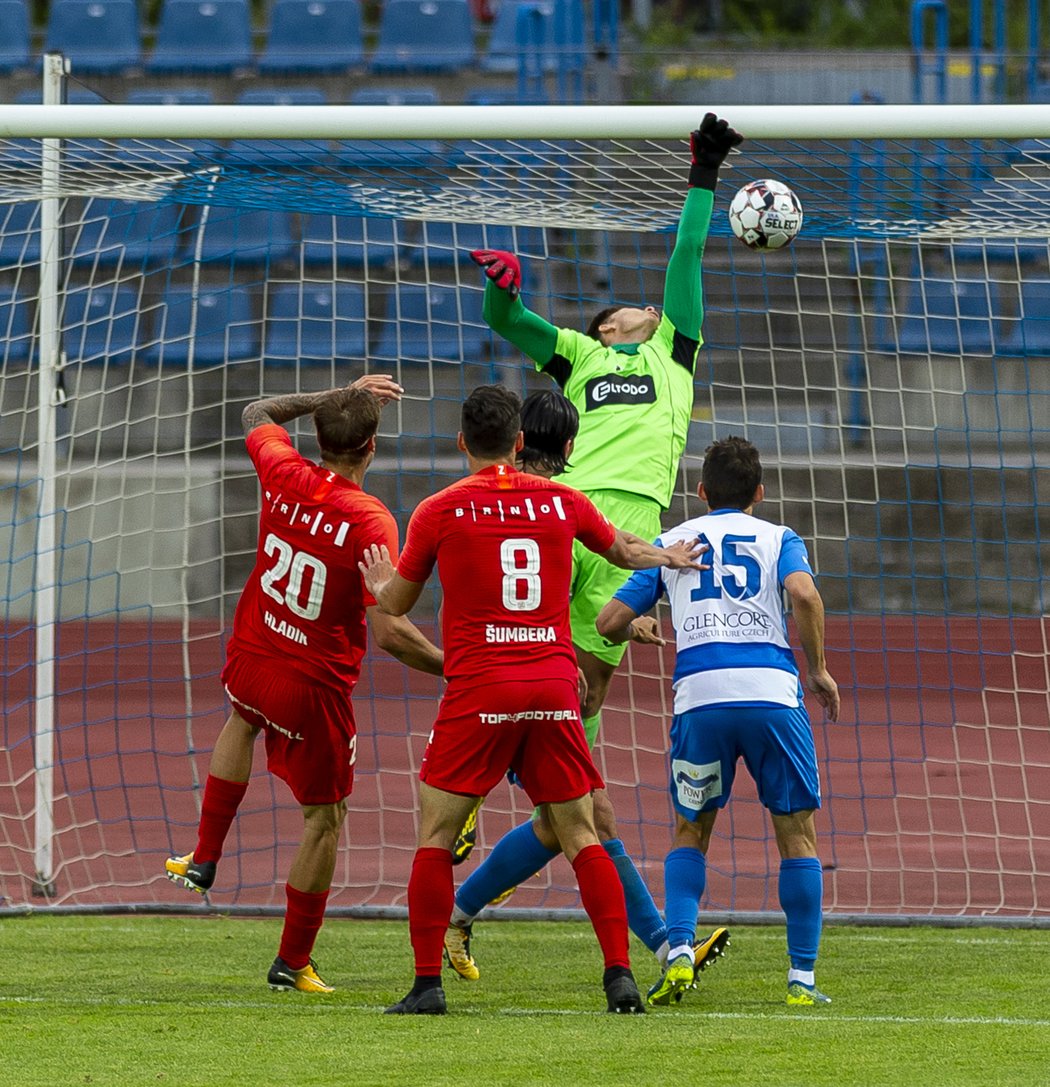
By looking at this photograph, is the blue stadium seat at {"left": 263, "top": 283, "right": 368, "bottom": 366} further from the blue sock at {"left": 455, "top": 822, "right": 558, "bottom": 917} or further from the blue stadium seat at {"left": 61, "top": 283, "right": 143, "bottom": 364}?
the blue sock at {"left": 455, "top": 822, "right": 558, "bottom": 917}

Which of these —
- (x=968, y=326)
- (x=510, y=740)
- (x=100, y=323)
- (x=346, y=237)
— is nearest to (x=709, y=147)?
(x=510, y=740)

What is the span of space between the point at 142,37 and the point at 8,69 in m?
2.05

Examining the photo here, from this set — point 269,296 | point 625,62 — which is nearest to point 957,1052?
point 269,296

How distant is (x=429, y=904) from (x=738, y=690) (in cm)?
117

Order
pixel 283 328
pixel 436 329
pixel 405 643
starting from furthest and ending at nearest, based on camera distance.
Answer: pixel 283 328 < pixel 436 329 < pixel 405 643

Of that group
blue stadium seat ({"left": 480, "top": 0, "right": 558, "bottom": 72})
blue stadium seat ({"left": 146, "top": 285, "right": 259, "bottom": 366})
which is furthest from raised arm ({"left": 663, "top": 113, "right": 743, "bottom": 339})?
blue stadium seat ({"left": 480, "top": 0, "right": 558, "bottom": 72})

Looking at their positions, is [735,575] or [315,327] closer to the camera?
[735,575]

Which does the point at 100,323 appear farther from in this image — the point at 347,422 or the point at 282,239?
the point at 347,422

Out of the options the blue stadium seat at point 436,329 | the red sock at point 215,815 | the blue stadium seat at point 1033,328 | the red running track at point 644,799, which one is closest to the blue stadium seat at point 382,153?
the red running track at point 644,799

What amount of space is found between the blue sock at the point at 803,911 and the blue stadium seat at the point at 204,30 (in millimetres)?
13685

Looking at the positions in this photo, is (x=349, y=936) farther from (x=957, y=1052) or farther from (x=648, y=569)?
(x=957, y=1052)

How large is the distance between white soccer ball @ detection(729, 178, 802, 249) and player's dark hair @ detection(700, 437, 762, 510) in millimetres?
1167

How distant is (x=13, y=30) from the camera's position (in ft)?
57.5

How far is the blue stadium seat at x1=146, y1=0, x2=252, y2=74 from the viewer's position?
17.0m
